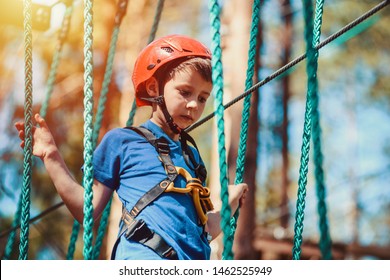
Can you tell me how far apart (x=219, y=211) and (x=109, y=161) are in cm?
46

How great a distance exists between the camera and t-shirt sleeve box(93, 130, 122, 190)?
1499 mm

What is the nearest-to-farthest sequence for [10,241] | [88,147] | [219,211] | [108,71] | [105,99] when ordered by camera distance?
[88,147] < [219,211] < [10,241] < [105,99] < [108,71]

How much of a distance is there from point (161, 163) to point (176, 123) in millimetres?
136

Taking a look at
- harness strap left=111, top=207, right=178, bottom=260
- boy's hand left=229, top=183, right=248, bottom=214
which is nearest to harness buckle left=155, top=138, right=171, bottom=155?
harness strap left=111, top=207, right=178, bottom=260

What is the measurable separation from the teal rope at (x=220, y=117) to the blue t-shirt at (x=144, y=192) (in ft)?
0.96

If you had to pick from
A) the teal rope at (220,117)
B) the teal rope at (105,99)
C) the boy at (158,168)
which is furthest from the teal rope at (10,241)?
the teal rope at (220,117)

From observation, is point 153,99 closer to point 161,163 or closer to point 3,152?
point 161,163

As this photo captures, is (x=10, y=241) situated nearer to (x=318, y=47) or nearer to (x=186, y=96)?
(x=186, y=96)

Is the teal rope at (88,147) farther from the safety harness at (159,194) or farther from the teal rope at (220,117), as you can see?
the teal rope at (220,117)

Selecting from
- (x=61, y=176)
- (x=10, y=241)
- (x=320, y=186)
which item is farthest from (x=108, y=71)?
(x=320, y=186)

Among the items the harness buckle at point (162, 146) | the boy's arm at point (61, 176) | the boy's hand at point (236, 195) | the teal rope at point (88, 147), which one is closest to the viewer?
the teal rope at point (88, 147)

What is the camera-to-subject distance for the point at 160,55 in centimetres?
164

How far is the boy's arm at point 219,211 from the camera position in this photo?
1.70 meters

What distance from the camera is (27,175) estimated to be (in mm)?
1570
